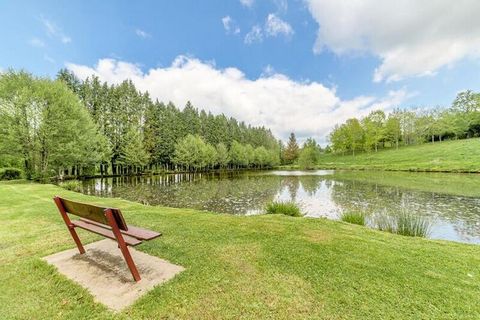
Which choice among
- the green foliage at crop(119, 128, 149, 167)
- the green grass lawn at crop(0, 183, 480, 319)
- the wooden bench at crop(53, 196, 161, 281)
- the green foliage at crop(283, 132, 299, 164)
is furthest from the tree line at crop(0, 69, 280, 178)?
the wooden bench at crop(53, 196, 161, 281)

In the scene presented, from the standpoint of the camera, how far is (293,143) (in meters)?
90.4

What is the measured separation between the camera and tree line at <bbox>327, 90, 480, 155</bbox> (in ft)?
206

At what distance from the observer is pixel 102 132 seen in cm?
4166

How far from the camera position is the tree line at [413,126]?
6288 cm

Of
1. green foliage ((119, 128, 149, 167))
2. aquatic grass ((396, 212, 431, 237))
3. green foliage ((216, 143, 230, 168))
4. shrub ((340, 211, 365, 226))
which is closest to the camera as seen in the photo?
aquatic grass ((396, 212, 431, 237))

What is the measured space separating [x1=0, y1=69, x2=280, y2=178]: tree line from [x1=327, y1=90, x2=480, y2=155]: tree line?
86.6 feet

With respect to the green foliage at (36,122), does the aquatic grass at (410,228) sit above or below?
below

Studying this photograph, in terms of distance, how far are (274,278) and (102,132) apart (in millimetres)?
46533

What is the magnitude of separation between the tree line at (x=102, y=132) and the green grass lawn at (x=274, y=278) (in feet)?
70.1

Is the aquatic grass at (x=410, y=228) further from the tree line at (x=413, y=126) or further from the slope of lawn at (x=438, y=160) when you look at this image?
the tree line at (x=413, y=126)

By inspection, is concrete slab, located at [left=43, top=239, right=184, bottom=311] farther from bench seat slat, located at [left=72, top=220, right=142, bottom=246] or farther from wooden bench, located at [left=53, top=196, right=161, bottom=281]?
bench seat slat, located at [left=72, top=220, right=142, bottom=246]

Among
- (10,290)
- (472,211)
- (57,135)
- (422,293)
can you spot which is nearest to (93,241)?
(10,290)

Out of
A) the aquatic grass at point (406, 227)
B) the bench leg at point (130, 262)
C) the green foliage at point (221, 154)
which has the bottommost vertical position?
the aquatic grass at point (406, 227)

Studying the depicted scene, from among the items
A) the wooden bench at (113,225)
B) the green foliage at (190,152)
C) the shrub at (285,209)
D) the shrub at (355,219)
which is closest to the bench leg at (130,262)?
the wooden bench at (113,225)
